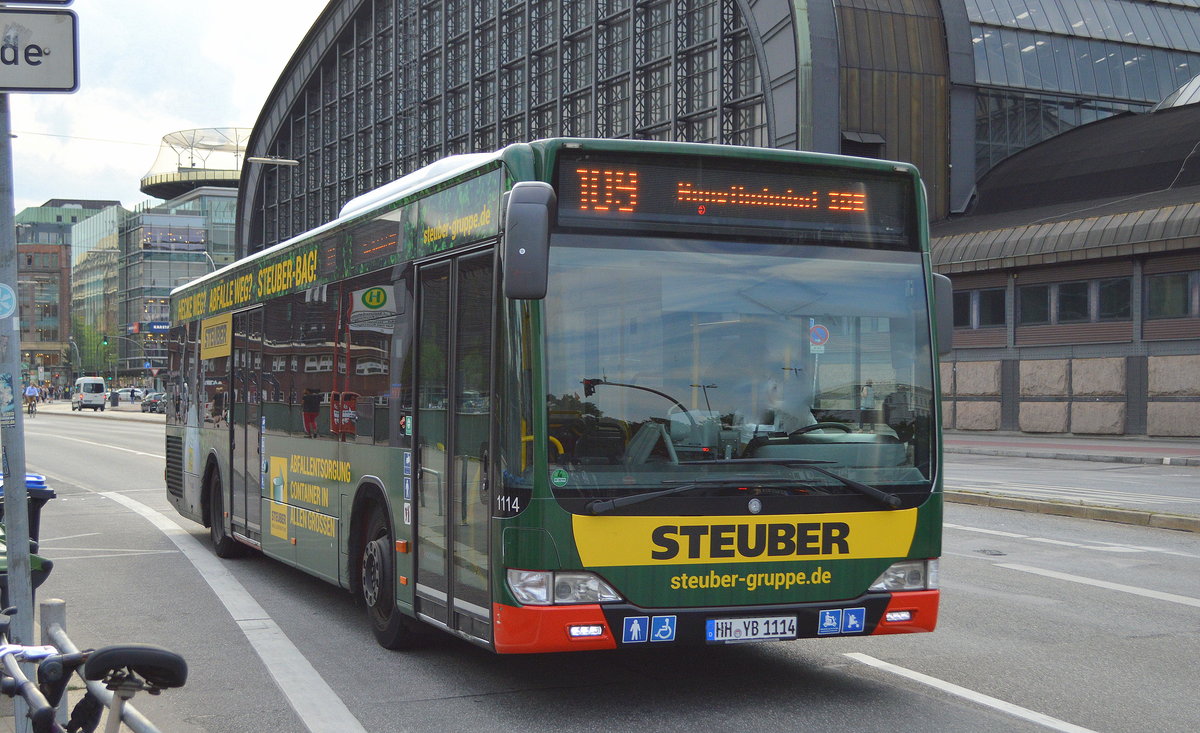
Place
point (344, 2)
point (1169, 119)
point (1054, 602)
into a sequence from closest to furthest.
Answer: point (1054, 602) < point (1169, 119) < point (344, 2)

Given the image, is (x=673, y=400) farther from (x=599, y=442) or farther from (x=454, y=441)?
(x=454, y=441)

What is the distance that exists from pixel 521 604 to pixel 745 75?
4000 centimetres

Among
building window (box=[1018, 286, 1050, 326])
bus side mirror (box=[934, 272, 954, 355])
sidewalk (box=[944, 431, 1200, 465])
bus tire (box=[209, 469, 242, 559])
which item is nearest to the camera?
bus side mirror (box=[934, 272, 954, 355])

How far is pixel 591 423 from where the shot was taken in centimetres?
636

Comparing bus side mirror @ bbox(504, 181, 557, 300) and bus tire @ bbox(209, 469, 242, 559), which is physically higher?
bus side mirror @ bbox(504, 181, 557, 300)

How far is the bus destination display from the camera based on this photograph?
6.61 meters

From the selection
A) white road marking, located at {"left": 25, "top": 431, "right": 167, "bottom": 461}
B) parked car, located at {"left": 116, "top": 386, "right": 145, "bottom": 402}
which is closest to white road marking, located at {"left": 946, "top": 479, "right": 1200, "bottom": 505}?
white road marking, located at {"left": 25, "top": 431, "right": 167, "bottom": 461}

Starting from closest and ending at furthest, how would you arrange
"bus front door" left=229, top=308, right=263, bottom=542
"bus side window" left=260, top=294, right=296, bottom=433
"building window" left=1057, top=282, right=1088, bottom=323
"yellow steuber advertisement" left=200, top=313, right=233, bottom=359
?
1. "bus side window" left=260, top=294, right=296, bottom=433
2. "bus front door" left=229, top=308, right=263, bottom=542
3. "yellow steuber advertisement" left=200, top=313, right=233, bottom=359
4. "building window" left=1057, top=282, right=1088, bottom=323

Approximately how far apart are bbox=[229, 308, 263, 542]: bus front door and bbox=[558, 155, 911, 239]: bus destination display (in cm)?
567

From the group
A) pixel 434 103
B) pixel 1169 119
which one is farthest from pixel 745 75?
pixel 434 103

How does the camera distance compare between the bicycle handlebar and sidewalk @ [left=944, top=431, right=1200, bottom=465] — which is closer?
the bicycle handlebar

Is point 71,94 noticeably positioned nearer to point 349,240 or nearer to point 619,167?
point 619,167

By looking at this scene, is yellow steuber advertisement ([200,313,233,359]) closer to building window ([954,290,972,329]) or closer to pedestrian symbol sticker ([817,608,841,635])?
pedestrian symbol sticker ([817,608,841,635])

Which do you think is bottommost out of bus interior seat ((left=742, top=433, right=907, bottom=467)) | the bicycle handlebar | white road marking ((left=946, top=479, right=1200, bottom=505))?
white road marking ((left=946, top=479, right=1200, bottom=505))
